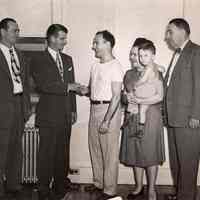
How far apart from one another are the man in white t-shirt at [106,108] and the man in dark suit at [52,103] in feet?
0.87

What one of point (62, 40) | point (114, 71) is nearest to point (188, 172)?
point (114, 71)

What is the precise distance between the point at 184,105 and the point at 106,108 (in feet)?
2.39

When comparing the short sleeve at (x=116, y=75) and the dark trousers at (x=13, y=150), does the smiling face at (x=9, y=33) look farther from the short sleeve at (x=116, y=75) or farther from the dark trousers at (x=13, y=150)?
the short sleeve at (x=116, y=75)

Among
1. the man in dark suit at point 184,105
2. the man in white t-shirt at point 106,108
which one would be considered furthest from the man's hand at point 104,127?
the man in dark suit at point 184,105

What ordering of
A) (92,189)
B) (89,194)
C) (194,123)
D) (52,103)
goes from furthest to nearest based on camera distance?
(92,189) → (89,194) → (52,103) → (194,123)

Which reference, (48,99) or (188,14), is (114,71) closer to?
Answer: (48,99)

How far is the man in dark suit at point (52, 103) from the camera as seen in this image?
3.92m

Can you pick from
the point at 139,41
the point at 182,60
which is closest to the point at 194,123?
the point at 182,60

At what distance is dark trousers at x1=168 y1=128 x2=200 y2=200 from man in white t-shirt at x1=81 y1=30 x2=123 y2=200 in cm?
57

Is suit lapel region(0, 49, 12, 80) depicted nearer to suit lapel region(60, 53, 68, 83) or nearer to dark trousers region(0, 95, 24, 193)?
dark trousers region(0, 95, 24, 193)

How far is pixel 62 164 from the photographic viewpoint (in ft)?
13.6

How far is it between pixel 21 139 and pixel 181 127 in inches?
59.4

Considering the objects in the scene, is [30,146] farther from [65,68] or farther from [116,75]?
[116,75]

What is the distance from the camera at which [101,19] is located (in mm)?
4367
